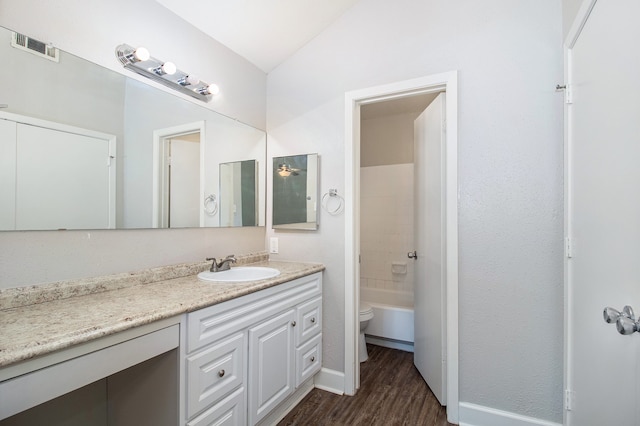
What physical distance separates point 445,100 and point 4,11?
2.17 m

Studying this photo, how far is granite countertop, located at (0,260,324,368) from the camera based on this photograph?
83 centimetres

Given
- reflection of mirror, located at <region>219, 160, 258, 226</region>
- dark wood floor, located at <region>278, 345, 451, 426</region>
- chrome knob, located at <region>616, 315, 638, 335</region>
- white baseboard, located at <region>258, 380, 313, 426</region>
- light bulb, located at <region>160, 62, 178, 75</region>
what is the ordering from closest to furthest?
1. chrome knob, located at <region>616, 315, 638, 335</region>
2. light bulb, located at <region>160, 62, 178, 75</region>
3. white baseboard, located at <region>258, 380, 313, 426</region>
4. dark wood floor, located at <region>278, 345, 451, 426</region>
5. reflection of mirror, located at <region>219, 160, 258, 226</region>

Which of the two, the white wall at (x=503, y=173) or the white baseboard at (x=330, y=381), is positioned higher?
the white wall at (x=503, y=173)

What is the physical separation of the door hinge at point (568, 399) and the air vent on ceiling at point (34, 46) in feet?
9.32

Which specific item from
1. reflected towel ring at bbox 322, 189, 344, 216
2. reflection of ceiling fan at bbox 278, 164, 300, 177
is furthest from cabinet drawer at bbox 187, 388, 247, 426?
reflection of ceiling fan at bbox 278, 164, 300, 177

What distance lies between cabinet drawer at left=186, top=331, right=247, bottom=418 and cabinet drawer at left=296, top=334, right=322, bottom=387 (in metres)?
0.53

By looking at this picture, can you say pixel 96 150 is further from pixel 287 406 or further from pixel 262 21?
pixel 287 406

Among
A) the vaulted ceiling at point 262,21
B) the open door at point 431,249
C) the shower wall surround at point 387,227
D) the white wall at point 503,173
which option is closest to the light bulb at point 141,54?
the vaulted ceiling at point 262,21

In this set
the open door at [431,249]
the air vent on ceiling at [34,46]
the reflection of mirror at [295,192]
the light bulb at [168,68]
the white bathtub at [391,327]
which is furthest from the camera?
the white bathtub at [391,327]

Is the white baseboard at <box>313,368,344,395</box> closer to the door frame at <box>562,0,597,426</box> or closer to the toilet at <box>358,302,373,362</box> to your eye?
the toilet at <box>358,302,373,362</box>

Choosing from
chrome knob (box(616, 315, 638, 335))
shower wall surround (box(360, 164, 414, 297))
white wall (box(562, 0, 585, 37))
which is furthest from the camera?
shower wall surround (box(360, 164, 414, 297))

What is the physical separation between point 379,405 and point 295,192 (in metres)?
1.61

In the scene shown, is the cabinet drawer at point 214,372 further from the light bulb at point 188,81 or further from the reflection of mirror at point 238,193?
the light bulb at point 188,81

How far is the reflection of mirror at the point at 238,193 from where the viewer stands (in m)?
2.10
